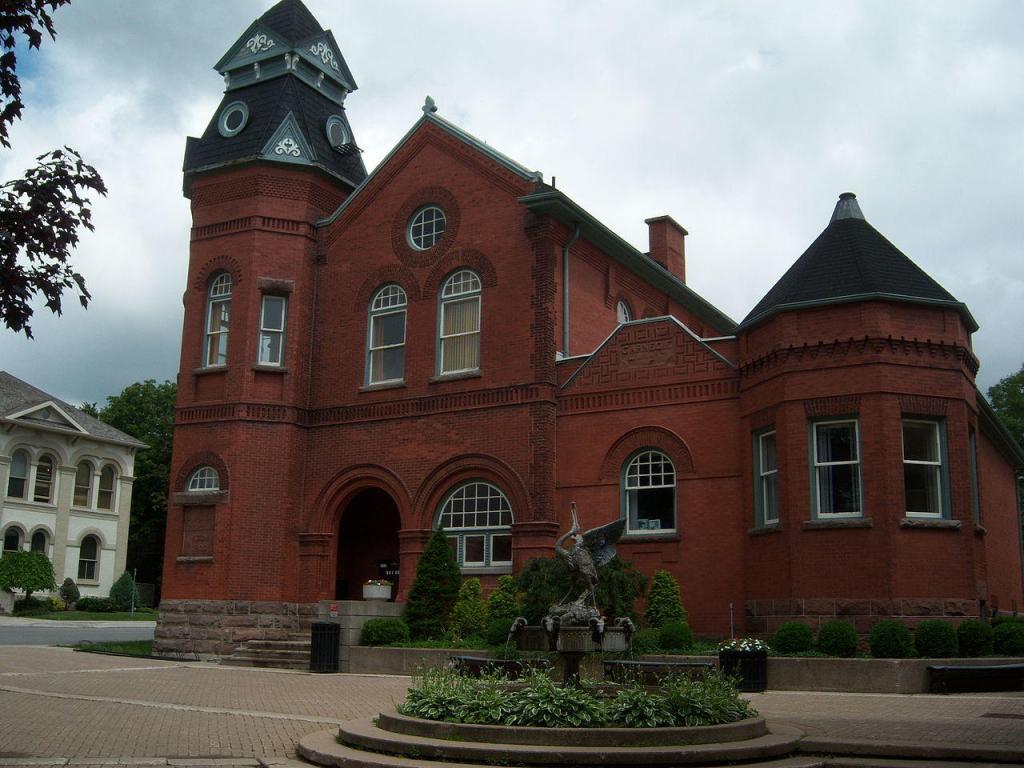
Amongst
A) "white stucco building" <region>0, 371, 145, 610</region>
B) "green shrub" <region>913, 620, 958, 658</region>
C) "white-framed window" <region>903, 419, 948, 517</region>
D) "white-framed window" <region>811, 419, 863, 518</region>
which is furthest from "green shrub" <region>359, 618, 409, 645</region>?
"white stucco building" <region>0, 371, 145, 610</region>

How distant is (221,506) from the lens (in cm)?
2500

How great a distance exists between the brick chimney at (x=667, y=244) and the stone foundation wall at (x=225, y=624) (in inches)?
653

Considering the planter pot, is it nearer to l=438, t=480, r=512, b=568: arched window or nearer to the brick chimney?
l=438, t=480, r=512, b=568: arched window

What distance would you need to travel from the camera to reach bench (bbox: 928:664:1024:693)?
15844 mm

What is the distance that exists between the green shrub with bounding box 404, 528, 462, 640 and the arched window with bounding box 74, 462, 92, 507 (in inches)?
1427

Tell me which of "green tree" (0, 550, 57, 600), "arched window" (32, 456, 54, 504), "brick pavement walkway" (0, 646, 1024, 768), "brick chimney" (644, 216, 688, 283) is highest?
"brick chimney" (644, 216, 688, 283)

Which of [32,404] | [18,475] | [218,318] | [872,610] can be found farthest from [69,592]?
[872,610]

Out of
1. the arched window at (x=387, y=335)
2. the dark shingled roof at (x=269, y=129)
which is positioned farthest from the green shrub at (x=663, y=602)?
the dark shingled roof at (x=269, y=129)

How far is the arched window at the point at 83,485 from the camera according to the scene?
53219 millimetres

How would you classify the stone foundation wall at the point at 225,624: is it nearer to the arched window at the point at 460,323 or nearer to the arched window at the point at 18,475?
the arched window at the point at 460,323

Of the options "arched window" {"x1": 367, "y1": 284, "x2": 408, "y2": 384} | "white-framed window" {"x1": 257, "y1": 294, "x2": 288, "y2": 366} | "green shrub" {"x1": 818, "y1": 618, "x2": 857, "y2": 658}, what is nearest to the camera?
"green shrub" {"x1": 818, "y1": 618, "x2": 857, "y2": 658}

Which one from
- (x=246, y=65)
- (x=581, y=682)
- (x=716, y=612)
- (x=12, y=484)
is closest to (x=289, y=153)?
(x=246, y=65)

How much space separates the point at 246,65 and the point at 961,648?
22.4m

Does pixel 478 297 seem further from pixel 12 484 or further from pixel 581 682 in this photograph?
pixel 12 484
